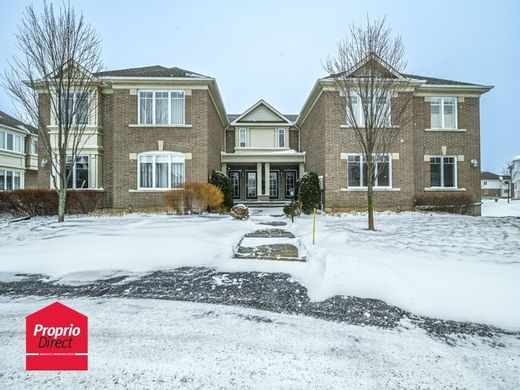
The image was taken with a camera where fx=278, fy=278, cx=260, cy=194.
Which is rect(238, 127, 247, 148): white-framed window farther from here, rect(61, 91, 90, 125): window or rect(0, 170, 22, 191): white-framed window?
rect(0, 170, 22, 191): white-framed window

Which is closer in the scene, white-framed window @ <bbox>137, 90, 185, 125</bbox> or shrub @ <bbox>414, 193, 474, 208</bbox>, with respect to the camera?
white-framed window @ <bbox>137, 90, 185, 125</bbox>

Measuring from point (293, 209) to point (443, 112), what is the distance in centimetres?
1123

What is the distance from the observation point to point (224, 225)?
8.95 m

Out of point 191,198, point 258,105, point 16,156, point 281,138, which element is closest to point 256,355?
point 191,198

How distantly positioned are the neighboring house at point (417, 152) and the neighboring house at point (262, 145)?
7113 mm

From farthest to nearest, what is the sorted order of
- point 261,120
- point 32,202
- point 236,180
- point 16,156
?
point 16,156 < point 236,180 < point 261,120 < point 32,202

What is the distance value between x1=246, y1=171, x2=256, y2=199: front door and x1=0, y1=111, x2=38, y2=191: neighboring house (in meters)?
19.2

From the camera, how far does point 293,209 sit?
1149cm

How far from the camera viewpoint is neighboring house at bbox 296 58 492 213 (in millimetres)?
14461

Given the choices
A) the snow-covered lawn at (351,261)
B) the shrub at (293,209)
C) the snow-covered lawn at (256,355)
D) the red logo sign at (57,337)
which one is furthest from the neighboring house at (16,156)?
the red logo sign at (57,337)

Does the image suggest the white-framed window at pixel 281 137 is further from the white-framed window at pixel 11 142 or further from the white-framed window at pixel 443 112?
the white-framed window at pixel 11 142

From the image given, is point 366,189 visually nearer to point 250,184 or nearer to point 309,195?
point 309,195

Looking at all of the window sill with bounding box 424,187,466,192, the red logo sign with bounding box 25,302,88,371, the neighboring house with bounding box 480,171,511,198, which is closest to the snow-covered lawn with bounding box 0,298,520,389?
the red logo sign with bounding box 25,302,88,371

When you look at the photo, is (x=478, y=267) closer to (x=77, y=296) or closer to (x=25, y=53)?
(x=77, y=296)
